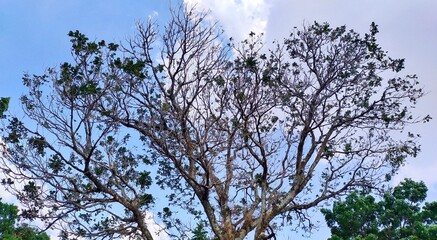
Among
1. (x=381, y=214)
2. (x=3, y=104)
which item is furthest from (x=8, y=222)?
(x=381, y=214)

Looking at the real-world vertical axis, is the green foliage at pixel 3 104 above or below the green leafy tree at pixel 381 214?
below

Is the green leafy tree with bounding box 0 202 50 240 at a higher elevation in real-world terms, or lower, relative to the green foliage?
higher

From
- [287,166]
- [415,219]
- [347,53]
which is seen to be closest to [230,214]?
[287,166]

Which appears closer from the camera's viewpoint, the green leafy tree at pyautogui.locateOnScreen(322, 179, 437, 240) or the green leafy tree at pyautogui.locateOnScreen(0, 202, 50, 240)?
the green leafy tree at pyautogui.locateOnScreen(0, 202, 50, 240)

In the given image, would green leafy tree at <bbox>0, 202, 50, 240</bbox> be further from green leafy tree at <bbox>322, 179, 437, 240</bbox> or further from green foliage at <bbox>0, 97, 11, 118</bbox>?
green leafy tree at <bbox>322, 179, 437, 240</bbox>

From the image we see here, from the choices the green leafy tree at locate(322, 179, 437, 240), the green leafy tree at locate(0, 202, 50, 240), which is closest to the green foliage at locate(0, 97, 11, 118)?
the green leafy tree at locate(0, 202, 50, 240)

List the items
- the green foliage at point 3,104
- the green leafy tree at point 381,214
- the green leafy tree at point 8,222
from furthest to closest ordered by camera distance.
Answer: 1. the green leafy tree at point 381,214
2. the green leafy tree at point 8,222
3. the green foliage at point 3,104

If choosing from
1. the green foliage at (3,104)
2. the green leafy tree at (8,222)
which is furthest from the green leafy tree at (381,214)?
the green foliage at (3,104)

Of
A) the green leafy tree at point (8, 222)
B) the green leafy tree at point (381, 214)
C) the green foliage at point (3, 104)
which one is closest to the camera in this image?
the green foliage at point (3, 104)

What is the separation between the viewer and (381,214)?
54.4 feet

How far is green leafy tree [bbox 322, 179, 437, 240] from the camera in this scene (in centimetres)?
1620

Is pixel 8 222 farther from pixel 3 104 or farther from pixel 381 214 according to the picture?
pixel 381 214

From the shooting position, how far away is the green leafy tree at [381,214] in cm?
1620

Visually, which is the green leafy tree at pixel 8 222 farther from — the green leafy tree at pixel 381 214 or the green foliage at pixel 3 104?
the green leafy tree at pixel 381 214
